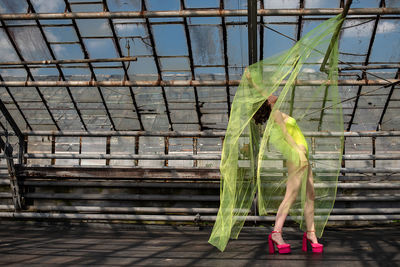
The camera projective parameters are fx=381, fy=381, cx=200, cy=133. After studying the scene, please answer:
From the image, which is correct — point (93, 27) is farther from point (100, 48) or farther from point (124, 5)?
point (124, 5)

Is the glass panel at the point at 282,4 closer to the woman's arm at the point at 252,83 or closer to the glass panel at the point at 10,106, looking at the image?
the woman's arm at the point at 252,83

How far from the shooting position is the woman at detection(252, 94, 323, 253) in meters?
2.83

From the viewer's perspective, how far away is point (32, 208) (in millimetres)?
4840

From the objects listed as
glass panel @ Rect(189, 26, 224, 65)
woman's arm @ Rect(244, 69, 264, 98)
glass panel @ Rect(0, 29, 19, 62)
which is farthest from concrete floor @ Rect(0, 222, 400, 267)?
glass panel @ Rect(0, 29, 19, 62)

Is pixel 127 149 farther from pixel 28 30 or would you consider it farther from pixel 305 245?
pixel 305 245

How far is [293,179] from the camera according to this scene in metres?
2.89

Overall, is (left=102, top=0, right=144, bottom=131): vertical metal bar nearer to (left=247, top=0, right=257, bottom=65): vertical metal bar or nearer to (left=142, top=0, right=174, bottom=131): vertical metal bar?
(left=142, top=0, right=174, bottom=131): vertical metal bar

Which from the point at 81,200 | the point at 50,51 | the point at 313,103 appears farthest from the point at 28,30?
the point at 313,103

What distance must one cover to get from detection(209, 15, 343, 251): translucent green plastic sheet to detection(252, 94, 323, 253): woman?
0.12 feet

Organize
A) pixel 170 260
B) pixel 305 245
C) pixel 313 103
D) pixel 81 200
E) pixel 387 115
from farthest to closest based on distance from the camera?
1. pixel 387 115
2. pixel 81 200
3. pixel 313 103
4. pixel 305 245
5. pixel 170 260

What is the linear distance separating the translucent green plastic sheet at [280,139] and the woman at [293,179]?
35 mm

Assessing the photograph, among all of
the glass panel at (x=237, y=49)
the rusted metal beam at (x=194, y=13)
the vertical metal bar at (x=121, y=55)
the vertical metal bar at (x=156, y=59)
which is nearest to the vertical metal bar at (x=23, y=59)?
the rusted metal beam at (x=194, y=13)

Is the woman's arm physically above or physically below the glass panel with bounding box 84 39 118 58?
below

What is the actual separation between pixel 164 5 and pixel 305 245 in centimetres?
463
